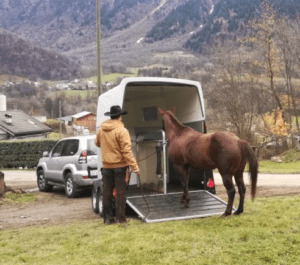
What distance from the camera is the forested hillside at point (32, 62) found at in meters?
179

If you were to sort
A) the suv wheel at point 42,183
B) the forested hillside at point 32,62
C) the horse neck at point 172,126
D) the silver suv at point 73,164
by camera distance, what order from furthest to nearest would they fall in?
the forested hillside at point 32,62 → the suv wheel at point 42,183 → the silver suv at point 73,164 → the horse neck at point 172,126

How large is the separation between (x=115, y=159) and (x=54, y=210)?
166 inches

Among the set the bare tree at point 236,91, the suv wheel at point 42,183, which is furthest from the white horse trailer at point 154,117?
the bare tree at point 236,91

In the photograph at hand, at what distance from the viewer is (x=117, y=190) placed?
7.57 m

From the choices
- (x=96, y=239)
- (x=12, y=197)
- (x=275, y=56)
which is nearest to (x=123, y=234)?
(x=96, y=239)

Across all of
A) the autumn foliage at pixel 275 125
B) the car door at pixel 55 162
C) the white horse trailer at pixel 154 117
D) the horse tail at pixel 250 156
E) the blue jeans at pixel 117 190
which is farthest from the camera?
the autumn foliage at pixel 275 125

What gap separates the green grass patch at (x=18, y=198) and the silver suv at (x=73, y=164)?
3.30ft

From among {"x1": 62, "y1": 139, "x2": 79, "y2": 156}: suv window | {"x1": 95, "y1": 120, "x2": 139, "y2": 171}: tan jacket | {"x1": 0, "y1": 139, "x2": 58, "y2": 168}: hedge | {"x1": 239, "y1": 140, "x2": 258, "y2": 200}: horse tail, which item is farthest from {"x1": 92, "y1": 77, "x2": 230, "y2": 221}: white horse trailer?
{"x1": 0, "y1": 139, "x2": 58, "y2": 168}: hedge

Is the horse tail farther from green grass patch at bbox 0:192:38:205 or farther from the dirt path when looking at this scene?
green grass patch at bbox 0:192:38:205

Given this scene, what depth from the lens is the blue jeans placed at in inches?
298

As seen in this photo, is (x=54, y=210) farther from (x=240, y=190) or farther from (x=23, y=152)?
(x=23, y=152)

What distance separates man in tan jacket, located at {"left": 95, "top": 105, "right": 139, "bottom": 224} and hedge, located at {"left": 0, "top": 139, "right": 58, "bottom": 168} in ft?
69.4

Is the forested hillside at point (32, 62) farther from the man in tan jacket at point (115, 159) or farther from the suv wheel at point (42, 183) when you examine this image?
the man in tan jacket at point (115, 159)

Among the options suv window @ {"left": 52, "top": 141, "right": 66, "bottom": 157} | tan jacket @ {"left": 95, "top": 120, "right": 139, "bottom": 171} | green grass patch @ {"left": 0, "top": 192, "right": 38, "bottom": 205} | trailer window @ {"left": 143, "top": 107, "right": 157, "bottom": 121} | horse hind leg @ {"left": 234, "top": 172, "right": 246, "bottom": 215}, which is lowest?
green grass patch @ {"left": 0, "top": 192, "right": 38, "bottom": 205}
